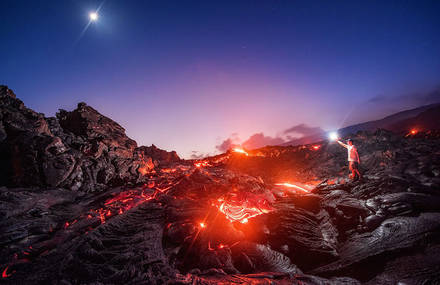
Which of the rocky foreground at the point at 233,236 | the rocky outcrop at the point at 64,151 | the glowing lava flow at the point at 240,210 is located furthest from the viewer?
the rocky outcrop at the point at 64,151

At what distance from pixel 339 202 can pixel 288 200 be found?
1.98 m

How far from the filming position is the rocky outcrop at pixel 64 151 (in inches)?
378

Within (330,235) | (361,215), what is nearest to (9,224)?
(330,235)

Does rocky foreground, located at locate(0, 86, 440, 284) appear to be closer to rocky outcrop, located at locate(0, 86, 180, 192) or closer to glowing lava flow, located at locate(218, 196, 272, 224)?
glowing lava flow, located at locate(218, 196, 272, 224)

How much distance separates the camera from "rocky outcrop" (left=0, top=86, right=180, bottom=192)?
9602 mm

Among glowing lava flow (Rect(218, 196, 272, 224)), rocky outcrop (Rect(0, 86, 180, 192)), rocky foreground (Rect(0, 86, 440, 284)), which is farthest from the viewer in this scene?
rocky outcrop (Rect(0, 86, 180, 192))

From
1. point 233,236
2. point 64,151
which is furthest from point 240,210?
point 64,151

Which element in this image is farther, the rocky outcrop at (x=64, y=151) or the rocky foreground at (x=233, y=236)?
the rocky outcrop at (x=64, y=151)

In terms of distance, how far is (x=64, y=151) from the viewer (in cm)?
1155

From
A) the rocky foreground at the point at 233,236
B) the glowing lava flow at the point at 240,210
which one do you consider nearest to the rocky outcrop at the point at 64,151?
the rocky foreground at the point at 233,236

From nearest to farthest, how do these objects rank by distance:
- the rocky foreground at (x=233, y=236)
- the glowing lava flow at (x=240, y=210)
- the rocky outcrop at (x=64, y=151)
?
the rocky foreground at (x=233, y=236), the glowing lava flow at (x=240, y=210), the rocky outcrop at (x=64, y=151)

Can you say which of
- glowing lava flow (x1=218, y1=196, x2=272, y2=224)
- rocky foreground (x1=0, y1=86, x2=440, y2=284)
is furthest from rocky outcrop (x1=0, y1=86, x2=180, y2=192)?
glowing lava flow (x1=218, y1=196, x2=272, y2=224)

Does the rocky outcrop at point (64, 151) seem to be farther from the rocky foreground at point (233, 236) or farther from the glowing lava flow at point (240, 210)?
the glowing lava flow at point (240, 210)

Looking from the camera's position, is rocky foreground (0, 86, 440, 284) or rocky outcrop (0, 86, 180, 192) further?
rocky outcrop (0, 86, 180, 192)
